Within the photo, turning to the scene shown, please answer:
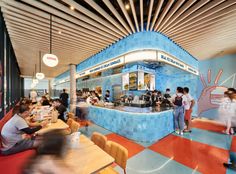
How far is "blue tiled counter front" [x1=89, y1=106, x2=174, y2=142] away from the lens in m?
3.93

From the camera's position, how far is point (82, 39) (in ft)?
16.5

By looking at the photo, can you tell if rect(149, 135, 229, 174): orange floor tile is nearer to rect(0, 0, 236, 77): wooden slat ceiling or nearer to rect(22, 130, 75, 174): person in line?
rect(22, 130, 75, 174): person in line

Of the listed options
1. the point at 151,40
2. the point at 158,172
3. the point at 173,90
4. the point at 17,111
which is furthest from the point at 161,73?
the point at 17,111

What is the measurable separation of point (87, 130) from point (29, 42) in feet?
14.8

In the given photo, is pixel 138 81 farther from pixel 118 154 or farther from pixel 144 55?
pixel 118 154

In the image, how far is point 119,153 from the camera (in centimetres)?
180

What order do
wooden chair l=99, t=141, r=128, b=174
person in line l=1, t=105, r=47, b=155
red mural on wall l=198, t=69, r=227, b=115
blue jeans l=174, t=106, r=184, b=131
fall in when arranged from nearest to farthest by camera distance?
wooden chair l=99, t=141, r=128, b=174 < person in line l=1, t=105, r=47, b=155 < blue jeans l=174, t=106, r=184, b=131 < red mural on wall l=198, t=69, r=227, b=115

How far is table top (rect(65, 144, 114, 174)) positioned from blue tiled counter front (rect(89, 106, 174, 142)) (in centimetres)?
241

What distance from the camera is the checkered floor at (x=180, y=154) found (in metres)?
2.60

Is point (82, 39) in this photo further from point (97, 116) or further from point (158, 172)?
point (158, 172)

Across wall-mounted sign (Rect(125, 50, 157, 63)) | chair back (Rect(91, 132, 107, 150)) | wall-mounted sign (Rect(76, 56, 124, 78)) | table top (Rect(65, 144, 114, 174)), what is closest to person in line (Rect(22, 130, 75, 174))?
table top (Rect(65, 144, 114, 174))

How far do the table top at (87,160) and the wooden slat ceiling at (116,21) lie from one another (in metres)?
3.19

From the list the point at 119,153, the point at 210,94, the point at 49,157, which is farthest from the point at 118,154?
the point at 210,94

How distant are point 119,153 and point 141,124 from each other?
225 centimetres
